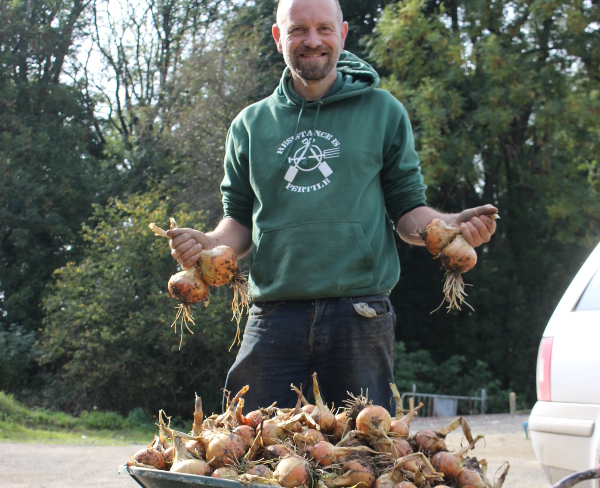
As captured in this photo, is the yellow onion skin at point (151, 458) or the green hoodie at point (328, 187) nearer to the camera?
the yellow onion skin at point (151, 458)

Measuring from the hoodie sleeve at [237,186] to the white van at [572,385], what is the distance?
2190mm

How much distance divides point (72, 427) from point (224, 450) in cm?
1006

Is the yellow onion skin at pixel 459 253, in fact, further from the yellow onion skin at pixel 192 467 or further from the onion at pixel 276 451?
the yellow onion skin at pixel 192 467

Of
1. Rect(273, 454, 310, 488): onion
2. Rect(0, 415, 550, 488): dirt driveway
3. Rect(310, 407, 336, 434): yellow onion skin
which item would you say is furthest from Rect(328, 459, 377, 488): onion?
Rect(0, 415, 550, 488): dirt driveway

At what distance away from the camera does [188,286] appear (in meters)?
2.75

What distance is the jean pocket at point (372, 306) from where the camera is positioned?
109 inches

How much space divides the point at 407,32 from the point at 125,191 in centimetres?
767

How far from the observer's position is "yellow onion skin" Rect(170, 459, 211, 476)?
2064 millimetres

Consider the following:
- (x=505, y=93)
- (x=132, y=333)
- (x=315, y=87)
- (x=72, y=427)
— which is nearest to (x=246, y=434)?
(x=315, y=87)

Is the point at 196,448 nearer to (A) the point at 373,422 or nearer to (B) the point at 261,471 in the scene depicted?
(B) the point at 261,471

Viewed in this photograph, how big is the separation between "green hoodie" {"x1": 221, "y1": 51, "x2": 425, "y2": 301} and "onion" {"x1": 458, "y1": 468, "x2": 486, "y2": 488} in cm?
84

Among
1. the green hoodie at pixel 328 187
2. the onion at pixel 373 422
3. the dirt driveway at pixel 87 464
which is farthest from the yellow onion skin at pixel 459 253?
the dirt driveway at pixel 87 464

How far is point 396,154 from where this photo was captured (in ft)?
9.88

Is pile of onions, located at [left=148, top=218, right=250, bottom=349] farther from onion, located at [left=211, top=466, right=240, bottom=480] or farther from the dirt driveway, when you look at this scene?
the dirt driveway
